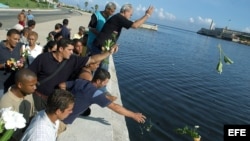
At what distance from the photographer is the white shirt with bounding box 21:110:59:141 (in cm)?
363

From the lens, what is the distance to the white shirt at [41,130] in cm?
363

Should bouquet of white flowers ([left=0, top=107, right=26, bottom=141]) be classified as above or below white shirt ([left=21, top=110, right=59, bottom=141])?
above

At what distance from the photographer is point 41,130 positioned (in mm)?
3711

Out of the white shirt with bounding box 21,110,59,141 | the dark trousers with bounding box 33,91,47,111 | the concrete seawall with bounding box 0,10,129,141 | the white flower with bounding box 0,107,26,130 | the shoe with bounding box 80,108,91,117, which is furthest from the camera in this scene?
the shoe with bounding box 80,108,91,117

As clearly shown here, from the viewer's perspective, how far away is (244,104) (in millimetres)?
20031

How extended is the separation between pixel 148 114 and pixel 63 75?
8.11 meters

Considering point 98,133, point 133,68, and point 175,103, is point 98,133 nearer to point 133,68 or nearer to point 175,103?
point 175,103

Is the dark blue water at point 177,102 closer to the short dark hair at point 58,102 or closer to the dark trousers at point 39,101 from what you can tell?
the dark trousers at point 39,101

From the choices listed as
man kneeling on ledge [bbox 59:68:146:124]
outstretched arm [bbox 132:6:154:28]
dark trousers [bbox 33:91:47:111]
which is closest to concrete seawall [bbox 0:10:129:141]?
dark trousers [bbox 33:91:47:111]

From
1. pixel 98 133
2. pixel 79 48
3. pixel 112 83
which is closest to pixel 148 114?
pixel 112 83

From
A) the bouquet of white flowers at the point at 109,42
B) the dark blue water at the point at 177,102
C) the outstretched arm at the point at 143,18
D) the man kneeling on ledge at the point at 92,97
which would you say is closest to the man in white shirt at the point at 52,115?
the man kneeling on ledge at the point at 92,97

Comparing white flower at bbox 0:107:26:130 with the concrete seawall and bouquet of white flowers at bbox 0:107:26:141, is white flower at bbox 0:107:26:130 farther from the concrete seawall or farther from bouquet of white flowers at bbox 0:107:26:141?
the concrete seawall

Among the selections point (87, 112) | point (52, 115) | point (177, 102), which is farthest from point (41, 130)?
point (177, 102)

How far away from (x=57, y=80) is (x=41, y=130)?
2339 millimetres
